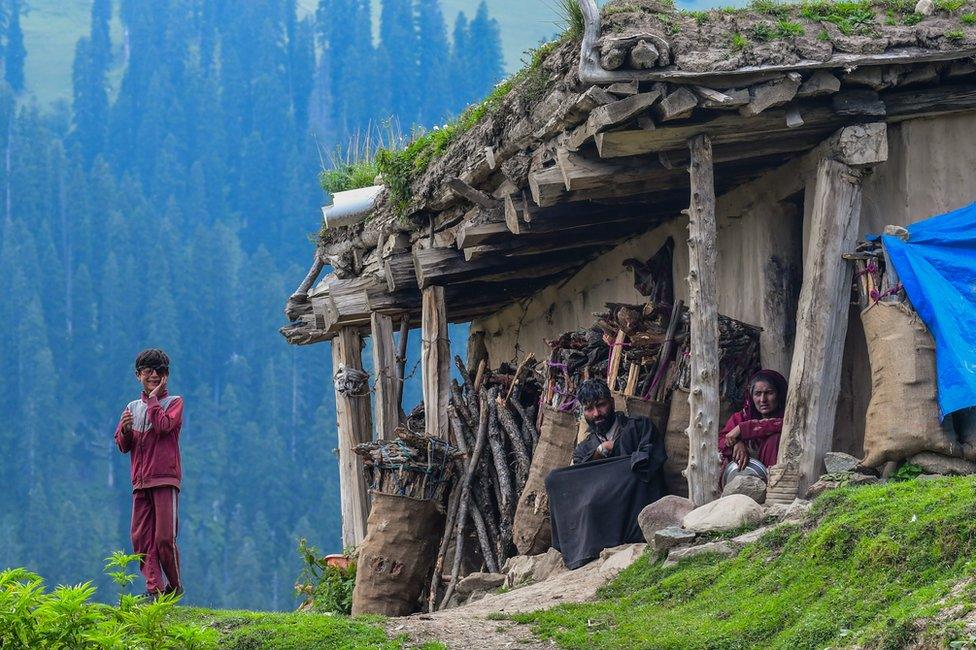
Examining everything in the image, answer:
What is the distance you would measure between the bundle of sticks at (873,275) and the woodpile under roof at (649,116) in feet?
2.71

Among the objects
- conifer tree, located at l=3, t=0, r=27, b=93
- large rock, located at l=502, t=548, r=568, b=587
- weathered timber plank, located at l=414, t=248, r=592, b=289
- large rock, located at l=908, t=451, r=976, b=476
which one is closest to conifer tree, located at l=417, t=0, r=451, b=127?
conifer tree, located at l=3, t=0, r=27, b=93

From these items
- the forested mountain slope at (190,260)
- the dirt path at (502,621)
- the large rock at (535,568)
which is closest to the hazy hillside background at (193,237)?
the forested mountain slope at (190,260)

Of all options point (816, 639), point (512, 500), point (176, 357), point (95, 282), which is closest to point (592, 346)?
point (512, 500)

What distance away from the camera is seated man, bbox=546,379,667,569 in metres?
10.3

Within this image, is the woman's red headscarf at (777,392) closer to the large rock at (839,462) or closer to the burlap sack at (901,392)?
the large rock at (839,462)

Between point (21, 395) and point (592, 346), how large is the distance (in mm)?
82943

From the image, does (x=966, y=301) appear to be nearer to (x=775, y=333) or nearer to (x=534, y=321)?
(x=775, y=333)

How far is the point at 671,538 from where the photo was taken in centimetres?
891

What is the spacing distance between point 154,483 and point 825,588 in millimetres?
3898

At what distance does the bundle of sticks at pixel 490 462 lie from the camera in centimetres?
1227

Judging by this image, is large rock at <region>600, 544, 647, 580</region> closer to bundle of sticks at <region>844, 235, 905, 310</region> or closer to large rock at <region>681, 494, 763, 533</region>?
large rock at <region>681, 494, 763, 533</region>

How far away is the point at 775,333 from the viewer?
10633mm

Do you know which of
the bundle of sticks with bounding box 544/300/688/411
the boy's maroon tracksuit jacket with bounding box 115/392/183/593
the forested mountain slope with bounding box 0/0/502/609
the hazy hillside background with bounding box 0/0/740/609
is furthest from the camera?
the hazy hillside background with bounding box 0/0/740/609

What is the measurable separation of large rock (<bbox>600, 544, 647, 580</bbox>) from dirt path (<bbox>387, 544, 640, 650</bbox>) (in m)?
0.02
